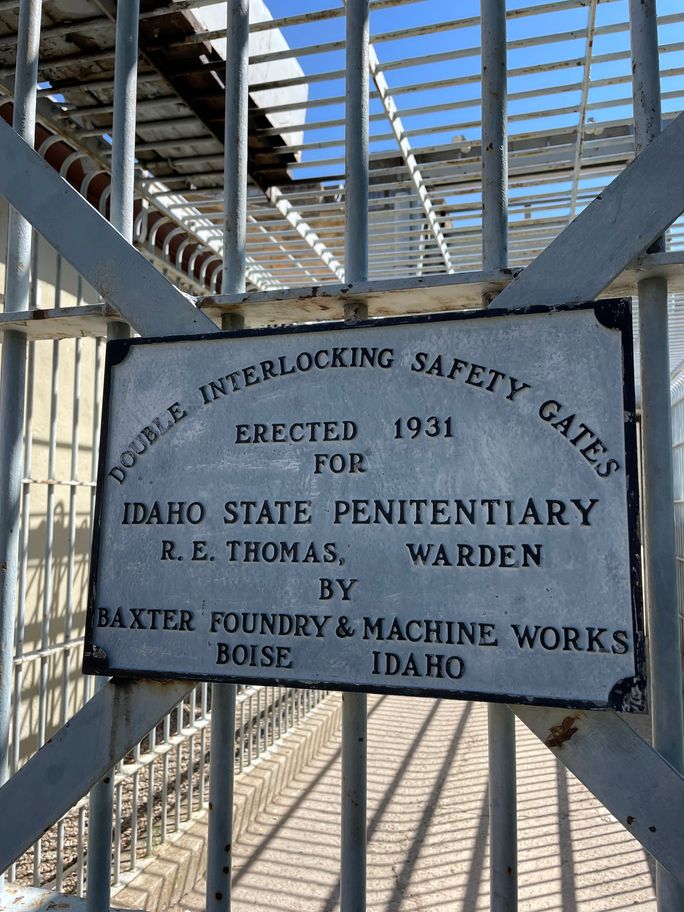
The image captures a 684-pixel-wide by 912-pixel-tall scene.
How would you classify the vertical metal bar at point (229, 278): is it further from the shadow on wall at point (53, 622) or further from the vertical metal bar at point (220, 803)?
the shadow on wall at point (53, 622)

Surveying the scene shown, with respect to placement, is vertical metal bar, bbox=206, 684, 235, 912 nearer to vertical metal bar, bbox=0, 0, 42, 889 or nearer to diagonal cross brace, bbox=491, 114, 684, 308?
vertical metal bar, bbox=0, 0, 42, 889

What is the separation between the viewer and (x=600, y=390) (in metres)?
1.33

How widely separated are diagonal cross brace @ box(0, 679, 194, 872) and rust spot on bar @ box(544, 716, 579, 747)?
756mm

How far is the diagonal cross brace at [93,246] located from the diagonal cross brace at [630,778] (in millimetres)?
1140

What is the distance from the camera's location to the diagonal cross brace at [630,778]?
124cm

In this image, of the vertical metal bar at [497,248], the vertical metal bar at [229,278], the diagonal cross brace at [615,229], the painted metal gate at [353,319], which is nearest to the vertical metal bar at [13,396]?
the painted metal gate at [353,319]

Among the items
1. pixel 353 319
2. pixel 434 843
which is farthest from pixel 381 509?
pixel 434 843

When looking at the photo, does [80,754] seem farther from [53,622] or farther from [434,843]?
[53,622]

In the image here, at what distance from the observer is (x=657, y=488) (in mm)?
1344

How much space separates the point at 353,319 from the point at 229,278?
0.33 meters

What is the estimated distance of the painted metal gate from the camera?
1.31 meters

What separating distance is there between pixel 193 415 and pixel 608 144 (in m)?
3.47

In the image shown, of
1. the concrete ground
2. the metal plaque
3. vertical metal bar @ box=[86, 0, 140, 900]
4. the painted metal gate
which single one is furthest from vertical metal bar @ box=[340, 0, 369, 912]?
the concrete ground

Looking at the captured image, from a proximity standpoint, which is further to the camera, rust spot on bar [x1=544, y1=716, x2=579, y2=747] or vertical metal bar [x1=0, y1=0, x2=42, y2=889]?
vertical metal bar [x1=0, y1=0, x2=42, y2=889]
